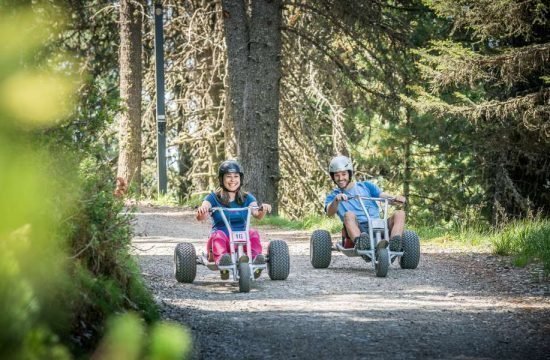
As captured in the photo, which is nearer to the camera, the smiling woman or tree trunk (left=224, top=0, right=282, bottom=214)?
the smiling woman

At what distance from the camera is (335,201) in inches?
383

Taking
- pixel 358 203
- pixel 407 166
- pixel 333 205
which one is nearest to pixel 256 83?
pixel 358 203

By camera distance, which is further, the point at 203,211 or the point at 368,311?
the point at 203,211

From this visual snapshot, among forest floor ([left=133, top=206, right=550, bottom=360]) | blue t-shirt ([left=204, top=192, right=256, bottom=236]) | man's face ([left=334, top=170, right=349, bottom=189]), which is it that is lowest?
forest floor ([left=133, top=206, right=550, bottom=360])

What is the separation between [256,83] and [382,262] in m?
7.81

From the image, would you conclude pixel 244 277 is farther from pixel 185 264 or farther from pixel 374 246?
pixel 374 246

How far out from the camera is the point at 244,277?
25.9 feet

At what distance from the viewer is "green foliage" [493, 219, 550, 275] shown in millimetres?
9580

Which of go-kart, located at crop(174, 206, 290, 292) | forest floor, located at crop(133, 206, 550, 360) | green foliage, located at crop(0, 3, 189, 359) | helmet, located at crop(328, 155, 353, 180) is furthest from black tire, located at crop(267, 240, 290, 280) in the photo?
green foliage, located at crop(0, 3, 189, 359)

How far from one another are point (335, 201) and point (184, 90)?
13.0 metres

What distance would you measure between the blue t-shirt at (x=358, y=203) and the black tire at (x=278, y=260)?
1461mm

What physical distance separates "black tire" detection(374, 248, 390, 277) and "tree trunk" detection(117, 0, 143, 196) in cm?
1178

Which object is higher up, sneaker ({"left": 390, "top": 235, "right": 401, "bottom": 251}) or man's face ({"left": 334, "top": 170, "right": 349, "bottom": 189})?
man's face ({"left": 334, "top": 170, "right": 349, "bottom": 189})

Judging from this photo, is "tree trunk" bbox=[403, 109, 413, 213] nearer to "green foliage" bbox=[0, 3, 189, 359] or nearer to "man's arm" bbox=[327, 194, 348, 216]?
"man's arm" bbox=[327, 194, 348, 216]
